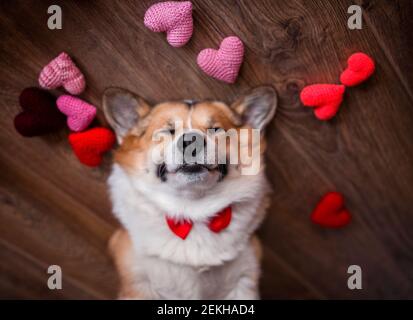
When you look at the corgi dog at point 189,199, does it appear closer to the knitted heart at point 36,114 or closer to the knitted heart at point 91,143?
the knitted heart at point 91,143

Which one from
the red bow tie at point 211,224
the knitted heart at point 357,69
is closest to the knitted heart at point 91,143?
the red bow tie at point 211,224

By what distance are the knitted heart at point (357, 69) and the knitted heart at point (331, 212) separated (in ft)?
1.73

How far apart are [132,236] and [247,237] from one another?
1.58 feet

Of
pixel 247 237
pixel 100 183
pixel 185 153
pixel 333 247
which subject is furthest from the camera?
pixel 333 247

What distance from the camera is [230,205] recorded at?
5.12 feet

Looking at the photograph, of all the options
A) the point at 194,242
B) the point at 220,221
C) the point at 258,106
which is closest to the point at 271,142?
the point at 258,106

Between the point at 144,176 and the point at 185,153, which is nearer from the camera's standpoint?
the point at 185,153

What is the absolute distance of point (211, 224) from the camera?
1.54 metres

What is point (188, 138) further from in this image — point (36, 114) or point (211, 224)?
point (36, 114)

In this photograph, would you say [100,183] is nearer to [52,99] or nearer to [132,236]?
[132,236]

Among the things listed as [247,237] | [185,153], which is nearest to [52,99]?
[185,153]

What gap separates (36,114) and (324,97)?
3.75 feet

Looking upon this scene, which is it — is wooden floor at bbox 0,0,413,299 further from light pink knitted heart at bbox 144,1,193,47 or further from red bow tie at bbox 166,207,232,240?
red bow tie at bbox 166,207,232,240

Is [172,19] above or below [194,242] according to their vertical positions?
above
